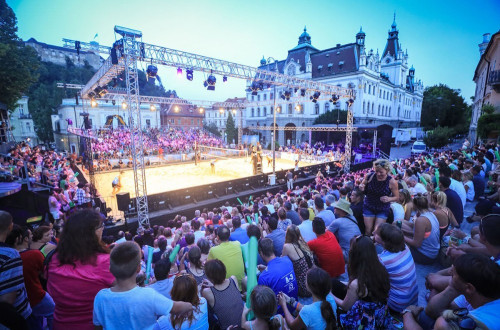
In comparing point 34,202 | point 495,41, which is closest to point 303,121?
point 495,41

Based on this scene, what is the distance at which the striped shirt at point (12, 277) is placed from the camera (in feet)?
6.90

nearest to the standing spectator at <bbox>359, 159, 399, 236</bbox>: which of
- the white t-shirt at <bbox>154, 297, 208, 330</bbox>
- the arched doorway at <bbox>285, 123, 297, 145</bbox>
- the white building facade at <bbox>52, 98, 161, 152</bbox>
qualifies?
the white t-shirt at <bbox>154, 297, 208, 330</bbox>

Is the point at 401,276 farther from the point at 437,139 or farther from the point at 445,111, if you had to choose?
the point at 445,111

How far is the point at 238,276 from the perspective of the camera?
143 inches

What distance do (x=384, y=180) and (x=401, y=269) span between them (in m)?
2.08

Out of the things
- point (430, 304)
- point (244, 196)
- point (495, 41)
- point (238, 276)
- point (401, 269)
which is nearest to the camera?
point (430, 304)

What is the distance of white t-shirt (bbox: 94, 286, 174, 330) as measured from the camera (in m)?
1.80

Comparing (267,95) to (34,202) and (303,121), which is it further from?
(34,202)

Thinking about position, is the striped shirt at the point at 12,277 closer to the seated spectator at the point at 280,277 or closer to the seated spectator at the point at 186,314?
the seated spectator at the point at 186,314

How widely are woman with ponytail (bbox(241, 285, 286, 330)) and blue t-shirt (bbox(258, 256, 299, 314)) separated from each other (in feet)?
2.38

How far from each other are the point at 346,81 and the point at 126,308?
4380cm

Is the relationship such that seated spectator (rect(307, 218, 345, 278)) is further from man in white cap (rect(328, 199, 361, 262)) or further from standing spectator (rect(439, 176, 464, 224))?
standing spectator (rect(439, 176, 464, 224))

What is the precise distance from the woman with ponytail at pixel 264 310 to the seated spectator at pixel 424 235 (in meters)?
2.93

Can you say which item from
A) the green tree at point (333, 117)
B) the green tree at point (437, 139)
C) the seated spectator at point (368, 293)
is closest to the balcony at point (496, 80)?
the green tree at point (437, 139)
